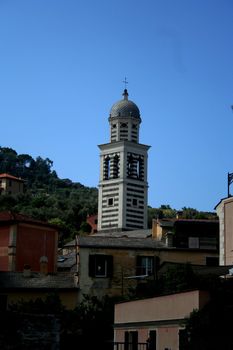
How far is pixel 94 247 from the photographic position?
4469cm

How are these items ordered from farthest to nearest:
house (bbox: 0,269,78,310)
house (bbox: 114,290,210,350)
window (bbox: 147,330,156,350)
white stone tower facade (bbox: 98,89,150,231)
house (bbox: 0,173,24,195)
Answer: house (bbox: 0,173,24,195)
white stone tower facade (bbox: 98,89,150,231)
house (bbox: 0,269,78,310)
window (bbox: 147,330,156,350)
house (bbox: 114,290,210,350)

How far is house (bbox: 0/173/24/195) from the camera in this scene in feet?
540

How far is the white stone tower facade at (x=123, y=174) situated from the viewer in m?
94.4

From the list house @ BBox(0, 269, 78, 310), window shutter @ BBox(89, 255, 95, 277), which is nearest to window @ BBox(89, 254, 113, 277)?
window shutter @ BBox(89, 255, 95, 277)

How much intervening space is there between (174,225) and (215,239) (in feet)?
9.76

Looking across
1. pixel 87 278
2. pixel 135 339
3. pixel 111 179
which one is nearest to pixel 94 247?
pixel 87 278

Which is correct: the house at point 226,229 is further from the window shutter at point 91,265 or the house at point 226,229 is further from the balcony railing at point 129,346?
the balcony railing at point 129,346

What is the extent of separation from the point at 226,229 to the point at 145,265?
27.7ft

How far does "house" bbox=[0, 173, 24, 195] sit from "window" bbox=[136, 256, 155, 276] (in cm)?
11909

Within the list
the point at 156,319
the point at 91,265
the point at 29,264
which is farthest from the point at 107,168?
the point at 156,319

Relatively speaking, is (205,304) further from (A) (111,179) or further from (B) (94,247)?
(A) (111,179)

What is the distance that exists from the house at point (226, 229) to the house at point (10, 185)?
126m

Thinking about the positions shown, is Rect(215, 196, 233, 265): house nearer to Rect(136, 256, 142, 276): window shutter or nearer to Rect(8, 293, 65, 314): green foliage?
Rect(136, 256, 142, 276): window shutter

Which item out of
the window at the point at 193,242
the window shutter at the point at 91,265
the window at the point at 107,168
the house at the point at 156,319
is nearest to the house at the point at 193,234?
the window at the point at 193,242
